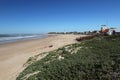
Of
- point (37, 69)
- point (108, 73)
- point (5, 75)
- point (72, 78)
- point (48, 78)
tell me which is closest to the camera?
point (108, 73)

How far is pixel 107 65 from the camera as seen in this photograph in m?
5.82

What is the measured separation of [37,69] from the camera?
7883 mm

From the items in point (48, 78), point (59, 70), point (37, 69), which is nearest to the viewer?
point (48, 78)

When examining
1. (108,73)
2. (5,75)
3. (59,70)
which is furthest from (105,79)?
(5,75)

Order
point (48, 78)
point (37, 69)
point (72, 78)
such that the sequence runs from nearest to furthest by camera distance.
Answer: point (72, 78), point (48, 78), point (37, 69)

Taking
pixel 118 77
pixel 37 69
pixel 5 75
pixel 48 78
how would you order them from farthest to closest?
pixel 5 75 → pixel 37 69 → pixel 48 78 → pixel 118 77

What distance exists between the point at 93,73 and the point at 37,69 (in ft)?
10.8

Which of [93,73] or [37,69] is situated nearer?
[93,73]

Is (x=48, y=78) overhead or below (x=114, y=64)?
below

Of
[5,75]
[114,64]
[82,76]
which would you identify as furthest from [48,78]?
[5,75]

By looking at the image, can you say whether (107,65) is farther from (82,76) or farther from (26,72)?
(26,72)

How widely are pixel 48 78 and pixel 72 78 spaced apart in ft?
3.35

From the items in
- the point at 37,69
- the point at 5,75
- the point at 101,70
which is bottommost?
the point at 5,75

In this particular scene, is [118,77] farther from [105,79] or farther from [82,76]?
[82,76]
